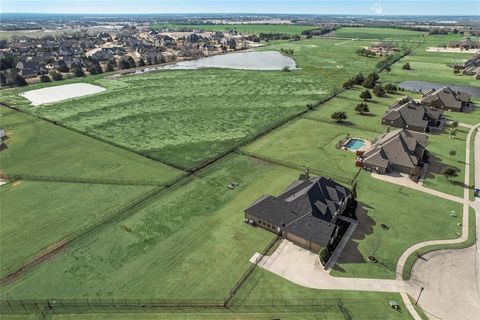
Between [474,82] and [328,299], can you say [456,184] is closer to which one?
[328,299]

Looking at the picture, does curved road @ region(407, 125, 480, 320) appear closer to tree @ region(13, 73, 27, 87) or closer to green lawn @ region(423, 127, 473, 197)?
green lawn @ region(423, 127, 473, 197)

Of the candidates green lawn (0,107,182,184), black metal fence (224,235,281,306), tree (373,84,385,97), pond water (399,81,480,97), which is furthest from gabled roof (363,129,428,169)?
pond water (399,81,480,97)

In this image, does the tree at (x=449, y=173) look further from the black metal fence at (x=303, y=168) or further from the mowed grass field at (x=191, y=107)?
the mowed grass field at (x=191, y=107)

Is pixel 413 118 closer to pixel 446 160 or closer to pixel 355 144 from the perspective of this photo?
pixel 446 160

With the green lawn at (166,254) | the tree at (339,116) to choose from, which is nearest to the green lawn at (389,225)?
the green lawn at (166,254)

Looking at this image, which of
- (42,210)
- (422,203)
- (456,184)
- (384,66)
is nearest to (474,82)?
(384,66)
